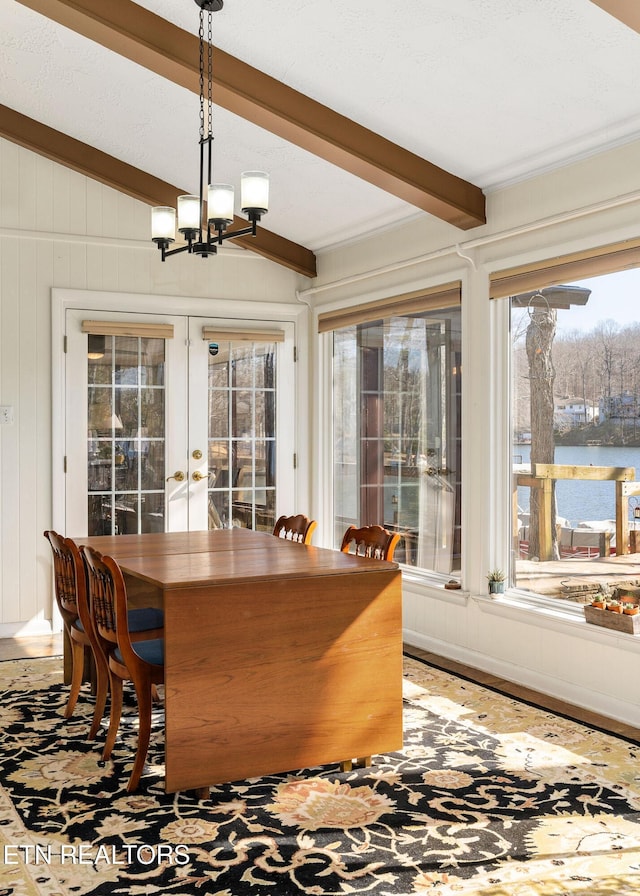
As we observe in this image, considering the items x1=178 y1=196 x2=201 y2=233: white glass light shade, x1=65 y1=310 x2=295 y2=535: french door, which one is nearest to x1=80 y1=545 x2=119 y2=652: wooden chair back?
x1=178 y1=196 x2=201 y2=233: white glass light shade

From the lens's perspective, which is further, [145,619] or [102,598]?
[145,619]

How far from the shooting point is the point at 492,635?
15.9 feet

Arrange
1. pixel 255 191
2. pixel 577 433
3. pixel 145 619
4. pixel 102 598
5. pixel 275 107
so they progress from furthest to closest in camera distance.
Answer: pixel 577 433, pixel 275 107, pixel 145 619, pixel 255 191, pixel 102 598

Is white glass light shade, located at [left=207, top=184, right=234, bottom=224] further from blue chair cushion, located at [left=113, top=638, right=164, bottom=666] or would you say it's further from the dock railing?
the dock railing

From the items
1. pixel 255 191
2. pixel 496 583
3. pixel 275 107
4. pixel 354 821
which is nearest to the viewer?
pixel 354 821

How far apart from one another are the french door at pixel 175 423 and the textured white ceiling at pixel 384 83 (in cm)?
136

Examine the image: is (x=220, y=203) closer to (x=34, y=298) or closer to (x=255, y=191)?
(x=255, y=191)

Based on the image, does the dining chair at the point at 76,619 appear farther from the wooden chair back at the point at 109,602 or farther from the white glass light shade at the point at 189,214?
the white glass light shade at the point at 189,214

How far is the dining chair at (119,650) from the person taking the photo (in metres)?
3.22

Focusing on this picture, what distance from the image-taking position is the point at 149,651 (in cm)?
346

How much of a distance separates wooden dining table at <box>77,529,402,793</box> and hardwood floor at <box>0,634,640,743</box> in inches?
41.9

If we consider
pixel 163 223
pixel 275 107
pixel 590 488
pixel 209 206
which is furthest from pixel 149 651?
pixel 275 107

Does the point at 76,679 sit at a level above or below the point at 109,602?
below

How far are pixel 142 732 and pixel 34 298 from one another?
369 centimetres
